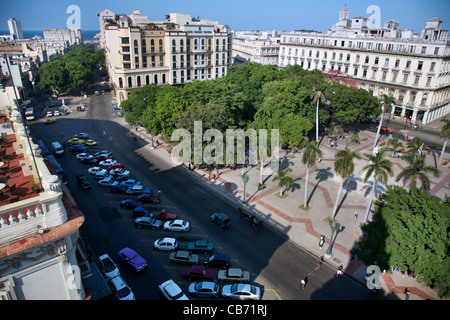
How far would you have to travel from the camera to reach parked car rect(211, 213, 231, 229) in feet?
99.2

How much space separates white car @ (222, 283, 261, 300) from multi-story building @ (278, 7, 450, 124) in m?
61.1

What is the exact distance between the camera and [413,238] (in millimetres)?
20875

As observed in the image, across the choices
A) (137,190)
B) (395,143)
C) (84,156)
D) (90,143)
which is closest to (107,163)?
(84,156)

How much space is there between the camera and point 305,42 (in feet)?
281

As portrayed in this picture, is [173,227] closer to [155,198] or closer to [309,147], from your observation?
[155,198]

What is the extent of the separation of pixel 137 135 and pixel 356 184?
38861 mm

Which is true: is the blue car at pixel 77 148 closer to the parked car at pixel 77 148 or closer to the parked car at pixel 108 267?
the parked car at pixel 77 148

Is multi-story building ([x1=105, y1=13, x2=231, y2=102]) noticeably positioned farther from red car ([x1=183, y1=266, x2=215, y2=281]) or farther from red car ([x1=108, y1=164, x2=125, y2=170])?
red car ([x1=183, y1=266, x2=215, y2=281])

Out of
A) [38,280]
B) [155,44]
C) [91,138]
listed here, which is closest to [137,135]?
[91,138]

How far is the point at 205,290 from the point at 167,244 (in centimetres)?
650

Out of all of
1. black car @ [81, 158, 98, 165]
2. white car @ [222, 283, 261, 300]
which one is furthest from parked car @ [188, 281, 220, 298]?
black car @ [81, 158, 98, 165]
